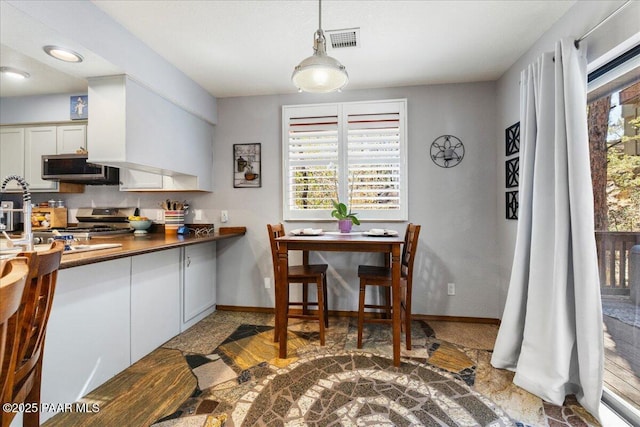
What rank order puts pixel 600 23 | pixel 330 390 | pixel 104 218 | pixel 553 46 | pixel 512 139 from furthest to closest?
pixel 104 218
pixel 512 139
pixel 553 46
pixel 330 390
pixel 600 23

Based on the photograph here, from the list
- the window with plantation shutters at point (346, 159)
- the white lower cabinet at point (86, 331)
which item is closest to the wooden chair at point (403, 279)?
the window with plantation shutters at point (346, 159)

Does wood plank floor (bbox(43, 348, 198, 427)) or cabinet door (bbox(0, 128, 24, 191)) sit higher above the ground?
cabinet door (bbox(0, 128, 24, 191))

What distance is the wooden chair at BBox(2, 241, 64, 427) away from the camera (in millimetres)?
877

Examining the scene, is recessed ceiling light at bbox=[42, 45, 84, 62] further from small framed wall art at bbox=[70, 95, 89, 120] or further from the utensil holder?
the utensil holder

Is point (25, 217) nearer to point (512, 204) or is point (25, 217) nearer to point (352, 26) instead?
point (352, 26)

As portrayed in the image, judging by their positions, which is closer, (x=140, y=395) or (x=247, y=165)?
(x=140, y=395)

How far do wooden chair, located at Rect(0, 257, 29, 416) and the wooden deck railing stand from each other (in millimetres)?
2599

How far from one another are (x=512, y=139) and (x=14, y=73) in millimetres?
4621

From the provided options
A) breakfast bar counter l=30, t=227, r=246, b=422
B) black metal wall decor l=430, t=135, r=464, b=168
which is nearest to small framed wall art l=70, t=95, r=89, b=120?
breakfast bar counter l=30, t=227, r=246, b=422

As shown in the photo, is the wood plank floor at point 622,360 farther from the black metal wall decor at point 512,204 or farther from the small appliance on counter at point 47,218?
the small appliance on counter at point 47,218

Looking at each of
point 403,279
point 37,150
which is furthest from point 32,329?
point 37,150

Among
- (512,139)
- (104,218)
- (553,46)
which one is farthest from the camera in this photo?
(104,218)

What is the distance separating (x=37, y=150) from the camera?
3.38 meters

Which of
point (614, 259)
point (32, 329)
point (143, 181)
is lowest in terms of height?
point (32, 329)
